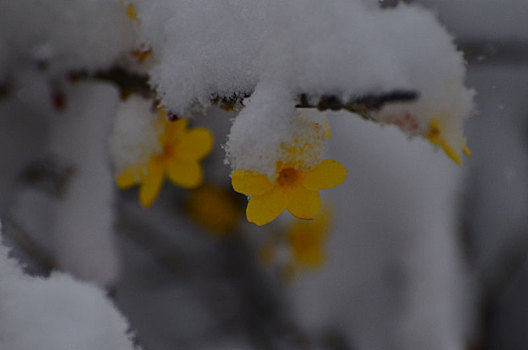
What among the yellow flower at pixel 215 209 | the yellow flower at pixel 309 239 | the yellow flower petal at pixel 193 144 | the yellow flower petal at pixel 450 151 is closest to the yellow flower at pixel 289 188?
the yellow flower petal at pixel 450 151

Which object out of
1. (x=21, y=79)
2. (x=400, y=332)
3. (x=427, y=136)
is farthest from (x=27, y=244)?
(x=400, y=332)

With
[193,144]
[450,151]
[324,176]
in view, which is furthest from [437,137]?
[193,144]

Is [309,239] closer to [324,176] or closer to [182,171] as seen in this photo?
[182,171]

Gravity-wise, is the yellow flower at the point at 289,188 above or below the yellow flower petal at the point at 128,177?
below

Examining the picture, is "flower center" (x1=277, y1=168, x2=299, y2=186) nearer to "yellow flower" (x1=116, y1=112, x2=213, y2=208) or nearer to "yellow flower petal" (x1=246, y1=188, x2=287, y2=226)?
"yellow flower petal" (x1=246, y1=188, x2=287, y2=226)

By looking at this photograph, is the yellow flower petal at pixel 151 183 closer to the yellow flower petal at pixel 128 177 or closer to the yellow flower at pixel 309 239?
the yellow flower petal at pixel 128 177

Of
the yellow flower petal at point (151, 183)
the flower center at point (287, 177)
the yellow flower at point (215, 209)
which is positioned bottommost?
the flower center at point (287, 177)

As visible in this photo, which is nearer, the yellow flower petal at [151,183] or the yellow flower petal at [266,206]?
the yellow flower petal at [266,206]

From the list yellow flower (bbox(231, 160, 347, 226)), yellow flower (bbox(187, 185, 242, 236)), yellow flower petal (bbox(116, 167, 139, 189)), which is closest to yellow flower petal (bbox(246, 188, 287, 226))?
yellow flower (bbox(231, 160, 347, 226))
